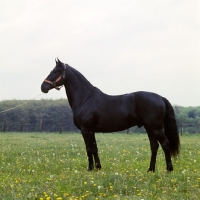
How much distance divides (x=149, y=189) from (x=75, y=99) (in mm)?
3926

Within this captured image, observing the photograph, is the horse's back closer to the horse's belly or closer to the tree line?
the horse's belly

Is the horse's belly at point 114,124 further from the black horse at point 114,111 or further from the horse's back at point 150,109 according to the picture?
the horse's back at point 150,109

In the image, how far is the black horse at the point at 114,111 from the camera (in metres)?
8.19

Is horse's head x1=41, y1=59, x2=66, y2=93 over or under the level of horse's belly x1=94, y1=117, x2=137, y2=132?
over

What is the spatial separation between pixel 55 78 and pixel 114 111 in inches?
81.1

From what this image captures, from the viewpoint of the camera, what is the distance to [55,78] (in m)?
9.24

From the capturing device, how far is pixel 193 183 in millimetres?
6582

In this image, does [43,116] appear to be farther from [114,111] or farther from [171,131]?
[171,131]

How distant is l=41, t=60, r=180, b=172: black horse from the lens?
819 cm

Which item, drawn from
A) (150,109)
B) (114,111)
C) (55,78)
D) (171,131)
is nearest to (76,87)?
(55,78)

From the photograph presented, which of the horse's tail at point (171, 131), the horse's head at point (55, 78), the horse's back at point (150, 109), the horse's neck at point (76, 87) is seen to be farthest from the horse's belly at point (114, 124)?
the horse's head at point (55, 78)

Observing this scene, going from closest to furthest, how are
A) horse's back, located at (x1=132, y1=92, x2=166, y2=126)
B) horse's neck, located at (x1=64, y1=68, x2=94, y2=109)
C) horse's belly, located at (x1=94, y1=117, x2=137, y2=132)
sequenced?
horse's back, located at (x1=132, y1=92, x2=166, y2=126), horse's belly, located at (x1=94, y1=117, x2=137, y2=132), horse's neck, located at (x1=64, y1=68, x2=94, y2=109)

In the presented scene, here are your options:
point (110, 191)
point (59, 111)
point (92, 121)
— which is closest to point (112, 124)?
point (92, 121)

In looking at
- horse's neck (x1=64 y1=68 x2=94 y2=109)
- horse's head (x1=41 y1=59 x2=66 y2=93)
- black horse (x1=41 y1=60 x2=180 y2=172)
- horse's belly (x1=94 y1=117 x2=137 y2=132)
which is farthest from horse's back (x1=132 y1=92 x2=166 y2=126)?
horse's head (x1=41 y1=59 x2=66 y2=93)
